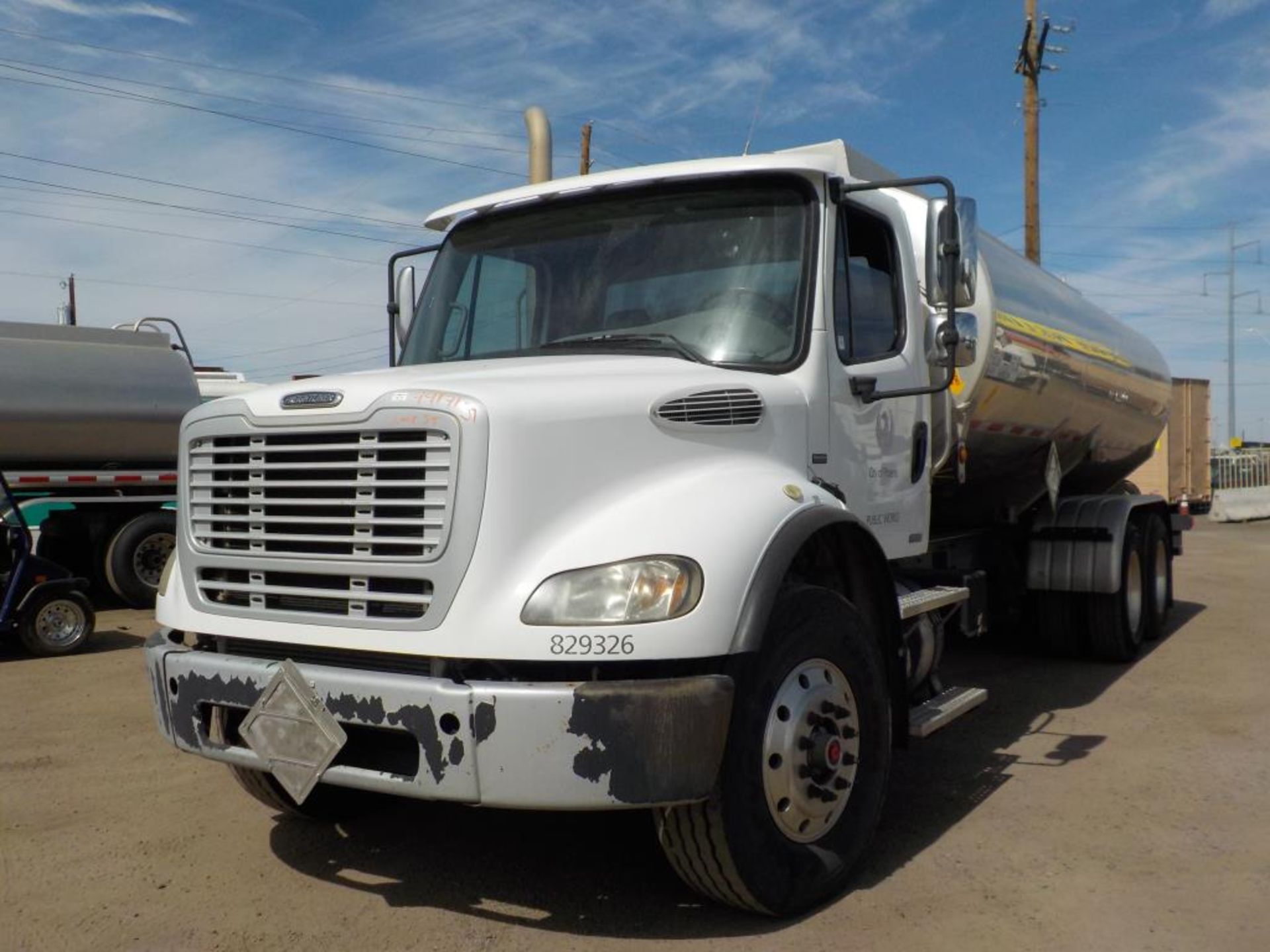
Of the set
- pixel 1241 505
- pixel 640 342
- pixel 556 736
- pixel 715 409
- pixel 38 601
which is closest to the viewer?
pixel 556 736

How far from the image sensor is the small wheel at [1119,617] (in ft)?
27.2

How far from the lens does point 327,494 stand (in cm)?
375

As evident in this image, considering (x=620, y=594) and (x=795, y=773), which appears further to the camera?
(x=795, y=773)

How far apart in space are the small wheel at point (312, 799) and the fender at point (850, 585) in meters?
1.95

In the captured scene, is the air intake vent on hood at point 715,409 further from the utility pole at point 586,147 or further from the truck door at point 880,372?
the utility pole at point 586,147

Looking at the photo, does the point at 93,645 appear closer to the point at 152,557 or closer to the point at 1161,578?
the point at 152,557

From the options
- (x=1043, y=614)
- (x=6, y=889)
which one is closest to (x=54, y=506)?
(x=6, y=889)

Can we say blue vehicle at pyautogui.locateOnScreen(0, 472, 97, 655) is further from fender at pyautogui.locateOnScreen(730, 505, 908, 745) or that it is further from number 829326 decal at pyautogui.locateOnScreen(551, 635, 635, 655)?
number 829326 decal at pyautogui.locateOnScreen(551, 635, 635, 655)

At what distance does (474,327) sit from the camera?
16.3ft

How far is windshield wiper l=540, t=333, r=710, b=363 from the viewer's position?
4.29 metres

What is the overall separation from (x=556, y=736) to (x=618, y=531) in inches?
24.1

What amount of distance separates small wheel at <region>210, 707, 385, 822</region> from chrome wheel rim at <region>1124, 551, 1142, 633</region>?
5629 mm

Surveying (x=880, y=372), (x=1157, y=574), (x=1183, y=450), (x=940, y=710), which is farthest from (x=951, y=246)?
(x=1183, y=450)

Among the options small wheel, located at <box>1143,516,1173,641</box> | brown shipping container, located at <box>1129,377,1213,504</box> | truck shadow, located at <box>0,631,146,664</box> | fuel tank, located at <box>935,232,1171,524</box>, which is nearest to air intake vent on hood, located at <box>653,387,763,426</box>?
fuel tank, located at <box>935,232,1171,524</box>
